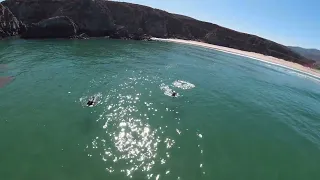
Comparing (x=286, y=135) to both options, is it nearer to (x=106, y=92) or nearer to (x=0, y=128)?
(x=106, y=92)

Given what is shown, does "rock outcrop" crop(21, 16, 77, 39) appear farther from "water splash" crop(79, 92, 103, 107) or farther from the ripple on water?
the ripple on water

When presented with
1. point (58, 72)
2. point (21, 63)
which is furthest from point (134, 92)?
point (21, 63)

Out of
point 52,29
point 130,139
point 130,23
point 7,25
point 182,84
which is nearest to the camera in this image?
point 130,139

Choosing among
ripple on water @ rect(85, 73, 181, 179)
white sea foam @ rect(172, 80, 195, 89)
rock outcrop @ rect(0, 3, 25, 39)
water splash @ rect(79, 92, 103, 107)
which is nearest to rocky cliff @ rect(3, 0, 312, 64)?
rock outcrop @ rect(0, 3, 25, 39)

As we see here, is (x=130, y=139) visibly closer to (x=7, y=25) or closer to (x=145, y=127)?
(x=145, y=127)

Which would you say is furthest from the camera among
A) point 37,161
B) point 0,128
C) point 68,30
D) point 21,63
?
point 68,30

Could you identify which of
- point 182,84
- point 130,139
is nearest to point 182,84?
point 182,84
